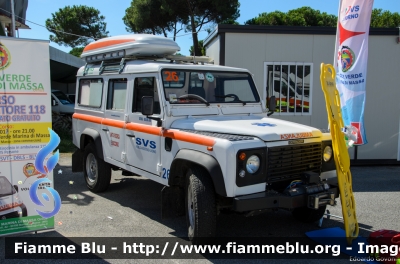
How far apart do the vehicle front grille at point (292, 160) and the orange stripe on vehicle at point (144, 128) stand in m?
1.58

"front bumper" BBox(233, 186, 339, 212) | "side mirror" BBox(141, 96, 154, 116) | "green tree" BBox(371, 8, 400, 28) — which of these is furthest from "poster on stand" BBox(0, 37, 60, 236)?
"green tree" BBox(371, 8, 400, 28)

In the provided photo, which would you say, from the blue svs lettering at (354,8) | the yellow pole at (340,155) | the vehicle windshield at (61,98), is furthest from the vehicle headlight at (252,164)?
the vehicle windshield at (61,98)

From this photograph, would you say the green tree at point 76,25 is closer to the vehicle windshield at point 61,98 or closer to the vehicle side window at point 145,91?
the vehicle windshield at point 61,98

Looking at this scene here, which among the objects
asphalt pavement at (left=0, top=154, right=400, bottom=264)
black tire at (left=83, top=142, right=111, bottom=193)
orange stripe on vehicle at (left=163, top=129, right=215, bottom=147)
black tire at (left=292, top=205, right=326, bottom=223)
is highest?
orange stripe on vehicle at (left=163, top=129, right=215, bottom=147)

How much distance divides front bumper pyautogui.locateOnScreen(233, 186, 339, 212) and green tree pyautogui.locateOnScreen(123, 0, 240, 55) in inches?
865

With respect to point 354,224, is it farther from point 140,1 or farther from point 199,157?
point 140,1

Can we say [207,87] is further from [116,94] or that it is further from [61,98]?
[61,98]

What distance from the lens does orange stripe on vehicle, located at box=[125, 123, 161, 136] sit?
5023mm

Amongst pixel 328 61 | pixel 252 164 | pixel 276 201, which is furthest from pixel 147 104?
pixel 328 61

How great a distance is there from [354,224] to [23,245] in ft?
12.6

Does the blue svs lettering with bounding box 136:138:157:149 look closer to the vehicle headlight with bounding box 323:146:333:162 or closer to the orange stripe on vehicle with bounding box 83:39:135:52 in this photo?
the orange stripe on vehicle with bounding box 83:39:135:52

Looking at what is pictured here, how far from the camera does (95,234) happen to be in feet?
15.9

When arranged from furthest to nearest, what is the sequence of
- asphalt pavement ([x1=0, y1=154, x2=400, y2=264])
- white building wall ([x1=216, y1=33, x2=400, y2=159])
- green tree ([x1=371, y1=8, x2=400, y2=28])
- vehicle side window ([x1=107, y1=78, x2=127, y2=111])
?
1. green tree ([x1=371, y1=8, x2=400, y2=28])
2. white building wall ([x1=216, y1=33, x2=400, y2=159])
3. vehicle side window ([x1=107, y1=78, x2=127, y2=111])
4. asphalt pavement ([x1=0, y1=154, x2=400, y2=264])

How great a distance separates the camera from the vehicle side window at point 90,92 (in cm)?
664
